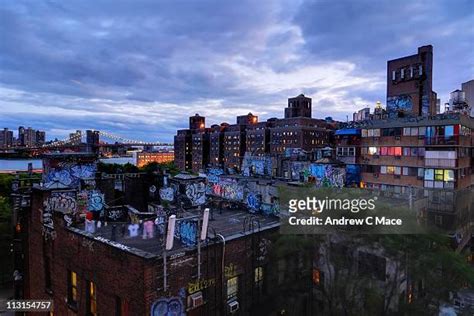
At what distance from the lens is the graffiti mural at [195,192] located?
18516 mm

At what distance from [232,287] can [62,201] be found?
888cm

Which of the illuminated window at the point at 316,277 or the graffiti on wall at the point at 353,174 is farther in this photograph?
the graffiti on wall at the point at 353,174

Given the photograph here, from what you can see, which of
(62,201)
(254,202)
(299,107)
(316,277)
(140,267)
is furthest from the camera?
(299,107)

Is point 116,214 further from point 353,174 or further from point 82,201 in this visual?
point 353,174

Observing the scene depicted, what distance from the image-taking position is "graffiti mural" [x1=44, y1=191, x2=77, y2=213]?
1470 centimetres

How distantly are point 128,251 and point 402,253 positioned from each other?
9.92 metres

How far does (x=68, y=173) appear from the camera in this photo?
18844mm

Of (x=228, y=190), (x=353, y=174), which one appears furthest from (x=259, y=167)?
(x=353, y=174)

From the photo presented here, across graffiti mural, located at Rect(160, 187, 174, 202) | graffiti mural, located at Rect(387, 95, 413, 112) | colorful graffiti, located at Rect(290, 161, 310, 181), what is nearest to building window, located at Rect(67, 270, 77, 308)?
graffiti mural, located at Rect(160, 187, 174, 202)

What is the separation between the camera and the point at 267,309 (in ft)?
46.8

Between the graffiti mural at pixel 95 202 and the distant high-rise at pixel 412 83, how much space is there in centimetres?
6559

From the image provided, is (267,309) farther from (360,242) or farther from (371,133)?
(371,133)

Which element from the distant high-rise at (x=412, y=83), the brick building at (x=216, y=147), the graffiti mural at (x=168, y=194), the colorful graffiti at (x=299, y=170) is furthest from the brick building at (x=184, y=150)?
the graffiti mural at (x=168, y=194)

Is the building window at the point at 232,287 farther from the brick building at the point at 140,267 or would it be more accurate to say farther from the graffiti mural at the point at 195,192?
the graffiti mural at the point at 195,192
